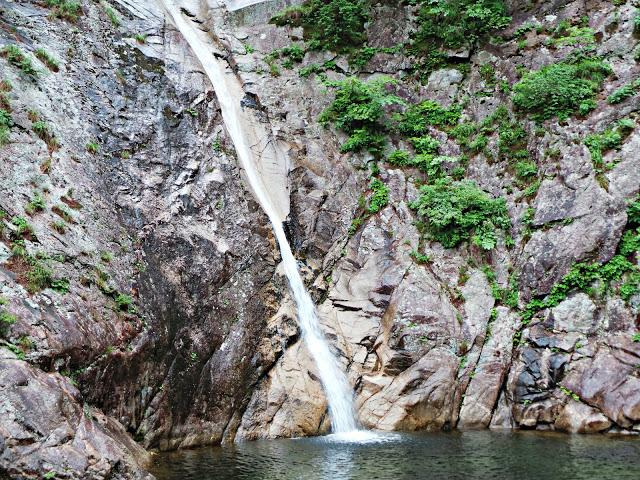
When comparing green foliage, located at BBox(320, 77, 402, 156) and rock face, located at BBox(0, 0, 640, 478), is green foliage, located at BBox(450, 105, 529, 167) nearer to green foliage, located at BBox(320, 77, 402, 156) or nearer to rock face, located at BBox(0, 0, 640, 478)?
rock face, located at BBox(0, 0, 640, 478)

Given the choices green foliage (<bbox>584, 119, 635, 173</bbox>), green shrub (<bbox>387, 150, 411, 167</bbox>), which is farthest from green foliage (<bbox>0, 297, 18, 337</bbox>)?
green foliage (<bbox>584, 119, 635, 173</bbox>)

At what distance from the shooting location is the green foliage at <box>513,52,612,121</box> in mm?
16281

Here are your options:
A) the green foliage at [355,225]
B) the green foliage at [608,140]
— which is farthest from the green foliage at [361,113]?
the green foliage at [608,140]

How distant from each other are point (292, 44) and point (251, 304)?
13.6 meters

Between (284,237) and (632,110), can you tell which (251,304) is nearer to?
(284,237)

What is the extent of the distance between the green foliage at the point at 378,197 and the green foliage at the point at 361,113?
1.55 metres

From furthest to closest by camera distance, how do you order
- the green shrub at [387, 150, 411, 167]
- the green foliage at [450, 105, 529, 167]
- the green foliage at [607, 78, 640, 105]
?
the green shrub at [387, 150, 411, 167] → the green foliage at [450, 105, 529, 167] → the green foliage at [607, 78, 640, 105]

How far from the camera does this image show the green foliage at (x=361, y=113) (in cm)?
1850

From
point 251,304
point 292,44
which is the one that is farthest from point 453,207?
point 292,44

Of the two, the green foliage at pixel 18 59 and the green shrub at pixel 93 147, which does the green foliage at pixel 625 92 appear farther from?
the green foliage at pixel 18 59

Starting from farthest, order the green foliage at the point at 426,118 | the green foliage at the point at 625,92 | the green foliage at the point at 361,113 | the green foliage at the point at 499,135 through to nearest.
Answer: the green foliage at the point at 426,118 → the green foliage at the point at 361,113 → the green foliage at the point at 499,135 → the green foliage at the point at 625,92

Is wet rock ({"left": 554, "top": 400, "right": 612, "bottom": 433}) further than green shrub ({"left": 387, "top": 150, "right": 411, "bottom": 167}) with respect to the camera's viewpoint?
No

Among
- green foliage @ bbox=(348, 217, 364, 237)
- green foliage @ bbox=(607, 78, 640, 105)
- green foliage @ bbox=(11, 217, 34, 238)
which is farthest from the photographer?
green foliage @ bbox=(348, 217, 364, 237)

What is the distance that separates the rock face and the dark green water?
983 mm
